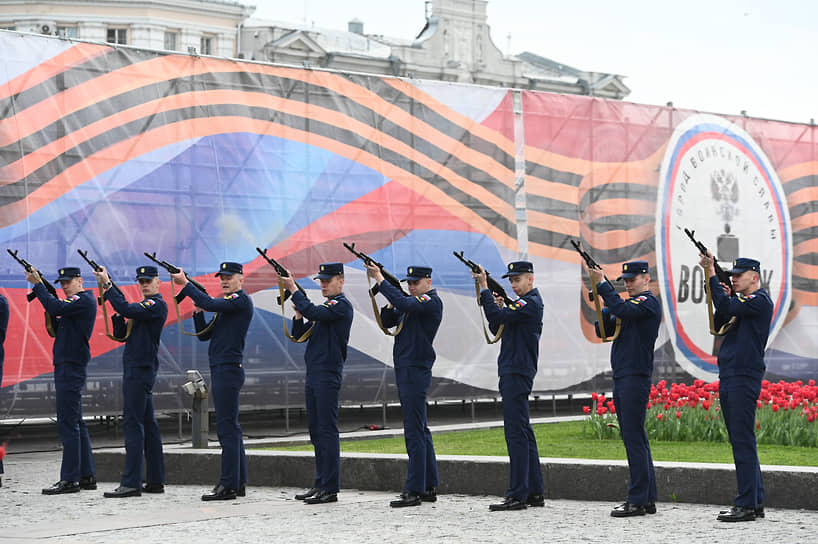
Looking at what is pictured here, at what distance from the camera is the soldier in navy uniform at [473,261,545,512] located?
8922mm

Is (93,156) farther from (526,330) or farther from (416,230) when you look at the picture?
(526,330)

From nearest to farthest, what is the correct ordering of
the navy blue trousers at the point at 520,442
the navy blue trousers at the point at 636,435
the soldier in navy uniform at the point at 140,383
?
the navy blue trousers at the point at 636,435
the navy blue trousers at the point at 520,442
the soldier in navy uniform at the point at 140,383

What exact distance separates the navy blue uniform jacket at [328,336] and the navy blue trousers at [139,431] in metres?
1.41

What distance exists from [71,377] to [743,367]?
5.29m

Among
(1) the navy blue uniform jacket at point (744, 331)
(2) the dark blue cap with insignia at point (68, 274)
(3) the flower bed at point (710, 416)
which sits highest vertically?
(2) the dark blue cap with insignia at point (68, 274)

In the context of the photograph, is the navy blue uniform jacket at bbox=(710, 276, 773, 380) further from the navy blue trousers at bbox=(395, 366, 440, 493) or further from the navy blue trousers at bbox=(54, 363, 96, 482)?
the navy blue trousers at bbox=(54, 363, 96, 482)

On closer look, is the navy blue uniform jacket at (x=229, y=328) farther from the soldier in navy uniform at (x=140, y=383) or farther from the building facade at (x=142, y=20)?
the building facade at (x=142, y=20)

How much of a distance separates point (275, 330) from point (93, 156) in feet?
9.86

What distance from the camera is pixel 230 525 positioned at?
8.34m

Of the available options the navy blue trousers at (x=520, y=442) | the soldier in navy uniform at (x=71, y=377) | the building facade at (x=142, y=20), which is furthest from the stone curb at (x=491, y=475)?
the building facade at (x=142, y=20)

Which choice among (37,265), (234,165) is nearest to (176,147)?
(234,165)

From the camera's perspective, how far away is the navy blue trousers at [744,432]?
805cm

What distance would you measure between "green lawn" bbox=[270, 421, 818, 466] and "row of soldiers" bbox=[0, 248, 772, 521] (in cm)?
134

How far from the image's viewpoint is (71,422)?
10.4 meters
